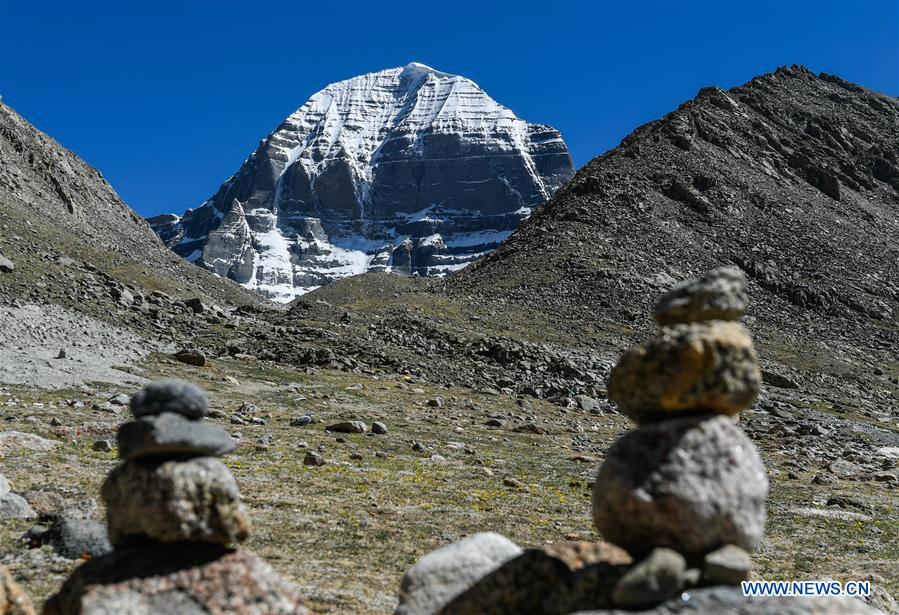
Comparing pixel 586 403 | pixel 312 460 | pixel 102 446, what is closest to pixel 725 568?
pixel 312 460

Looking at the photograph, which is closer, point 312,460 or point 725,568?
point 725,568

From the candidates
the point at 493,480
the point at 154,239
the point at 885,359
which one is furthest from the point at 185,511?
the point at 154,239

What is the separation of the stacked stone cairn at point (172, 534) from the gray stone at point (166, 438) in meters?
0.01

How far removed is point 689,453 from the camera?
714 cm

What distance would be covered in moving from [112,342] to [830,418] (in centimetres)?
3830

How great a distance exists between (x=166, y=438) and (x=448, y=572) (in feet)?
10.8

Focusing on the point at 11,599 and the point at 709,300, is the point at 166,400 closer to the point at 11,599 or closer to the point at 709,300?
the point at 11,599

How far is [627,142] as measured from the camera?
108m

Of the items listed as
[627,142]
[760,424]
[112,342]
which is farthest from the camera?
[627,142]

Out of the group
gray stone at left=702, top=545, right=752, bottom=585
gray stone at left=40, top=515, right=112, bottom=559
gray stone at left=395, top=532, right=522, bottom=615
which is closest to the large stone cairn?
gray stone at left=702, top=545, right=752, bottom=585

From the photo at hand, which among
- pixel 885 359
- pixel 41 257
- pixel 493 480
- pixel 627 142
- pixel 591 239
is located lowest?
pixel 493 480

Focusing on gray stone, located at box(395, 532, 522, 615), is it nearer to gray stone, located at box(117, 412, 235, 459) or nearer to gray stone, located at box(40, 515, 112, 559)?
gray stone, located at box(117, 412, 235, 459)

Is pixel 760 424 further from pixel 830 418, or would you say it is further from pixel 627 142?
pixel 627 142

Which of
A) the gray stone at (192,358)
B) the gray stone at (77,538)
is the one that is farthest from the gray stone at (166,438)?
the gray stone at (192,358)
